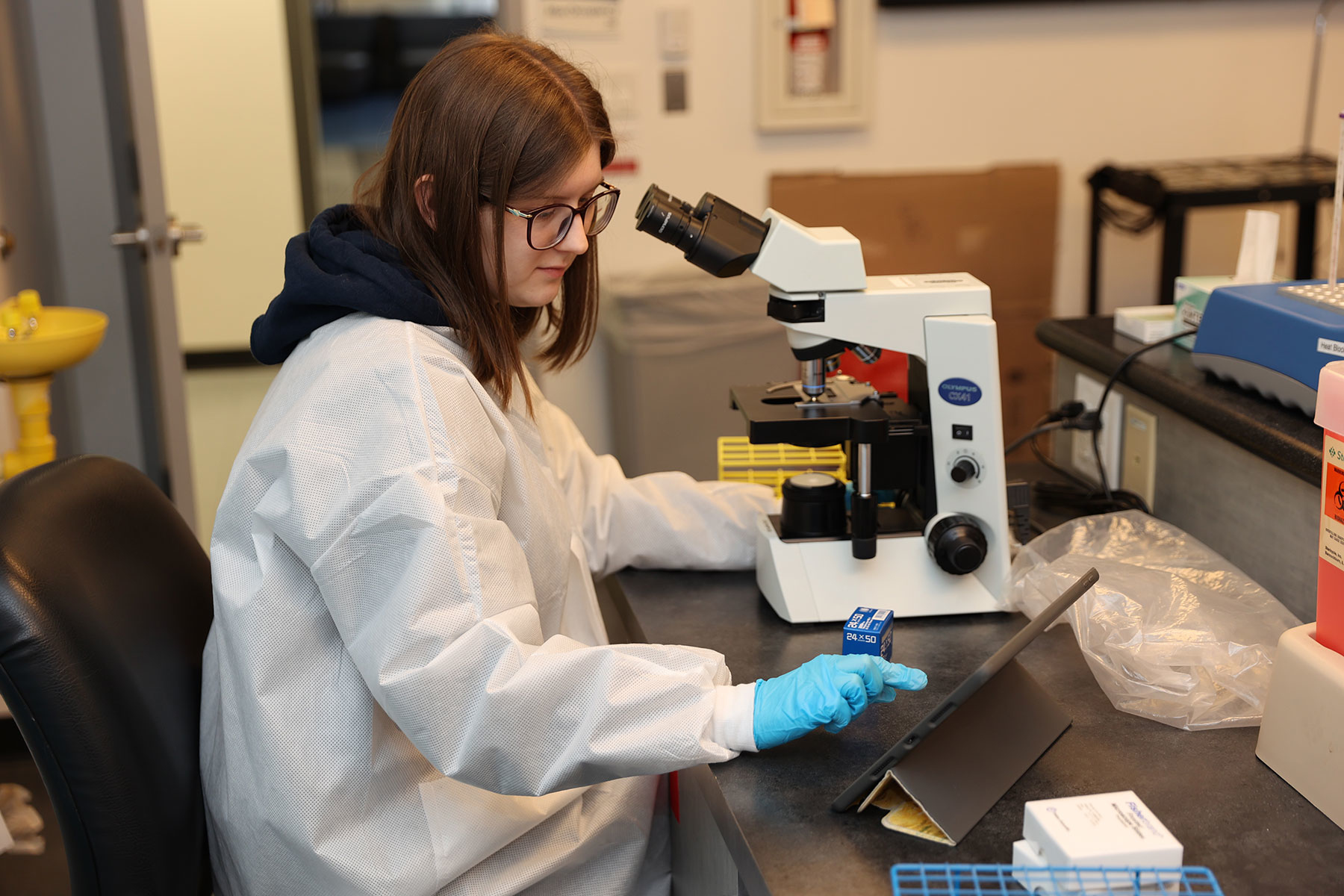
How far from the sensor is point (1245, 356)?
4.14ft

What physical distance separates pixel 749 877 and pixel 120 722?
0.56 meters

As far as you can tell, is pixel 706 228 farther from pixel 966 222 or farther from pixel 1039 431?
pixel 966 222

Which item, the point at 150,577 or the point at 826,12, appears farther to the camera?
the point at 826,12

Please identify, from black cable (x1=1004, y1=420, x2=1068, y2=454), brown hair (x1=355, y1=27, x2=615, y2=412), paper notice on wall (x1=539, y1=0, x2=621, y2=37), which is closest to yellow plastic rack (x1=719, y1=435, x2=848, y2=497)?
black cable (x1=1004, y1=420, x2=1068, y2=454)

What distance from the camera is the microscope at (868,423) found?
1152 mm

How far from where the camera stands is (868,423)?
119 centimetres

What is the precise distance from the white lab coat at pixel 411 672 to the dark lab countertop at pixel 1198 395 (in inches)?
24.8

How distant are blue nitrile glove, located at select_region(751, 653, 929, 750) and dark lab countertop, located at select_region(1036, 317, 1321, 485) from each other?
482 millimetres

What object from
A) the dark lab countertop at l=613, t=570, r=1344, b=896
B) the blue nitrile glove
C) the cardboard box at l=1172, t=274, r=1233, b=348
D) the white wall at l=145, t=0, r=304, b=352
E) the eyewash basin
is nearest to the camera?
the dark lab countertop at l=613, t=570, r=1344, b=896

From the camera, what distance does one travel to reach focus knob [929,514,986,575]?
1197 millimetres

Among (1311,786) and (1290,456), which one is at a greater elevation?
(1290,456)

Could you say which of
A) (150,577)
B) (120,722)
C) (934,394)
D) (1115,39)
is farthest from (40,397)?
(1115,39)

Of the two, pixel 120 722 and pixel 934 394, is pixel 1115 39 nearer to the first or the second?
pixel 934 394

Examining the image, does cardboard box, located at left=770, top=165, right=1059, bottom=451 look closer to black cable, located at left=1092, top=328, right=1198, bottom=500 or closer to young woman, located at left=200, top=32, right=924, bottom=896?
black cable, located at left=1092, top=328, right=1198, bottom=500
